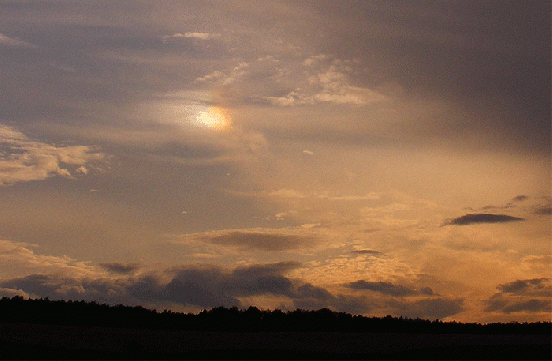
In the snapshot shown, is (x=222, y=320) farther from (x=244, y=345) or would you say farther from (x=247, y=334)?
(x=244, y=345)

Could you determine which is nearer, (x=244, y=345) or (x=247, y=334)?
(x=244, y=345)

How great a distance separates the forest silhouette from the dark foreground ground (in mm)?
44

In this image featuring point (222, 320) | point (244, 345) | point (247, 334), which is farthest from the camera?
point (222, 320)

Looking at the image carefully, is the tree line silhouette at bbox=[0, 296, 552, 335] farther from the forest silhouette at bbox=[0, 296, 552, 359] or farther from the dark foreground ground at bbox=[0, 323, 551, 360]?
the dark foreground ground at bbox=[0, 323, 551, 360]

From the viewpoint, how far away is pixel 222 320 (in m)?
33.8

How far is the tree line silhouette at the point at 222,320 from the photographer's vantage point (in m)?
32.8

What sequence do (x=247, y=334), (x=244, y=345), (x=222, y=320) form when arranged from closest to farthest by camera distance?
(x=244, y=345) < (x=247, y=334) < (x=222, y=320)

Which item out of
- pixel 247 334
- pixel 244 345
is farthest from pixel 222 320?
pixel 244 345

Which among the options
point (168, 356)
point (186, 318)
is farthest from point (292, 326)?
point (168, 356)

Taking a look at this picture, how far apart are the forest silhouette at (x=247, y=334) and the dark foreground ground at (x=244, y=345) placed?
0.04 metres

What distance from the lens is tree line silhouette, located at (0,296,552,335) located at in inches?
1293

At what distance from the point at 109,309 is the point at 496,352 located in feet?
66.5

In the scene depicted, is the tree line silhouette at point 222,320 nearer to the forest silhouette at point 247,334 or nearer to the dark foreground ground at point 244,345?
the forest silhouette at point 247,334

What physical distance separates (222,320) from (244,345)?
5.65m
